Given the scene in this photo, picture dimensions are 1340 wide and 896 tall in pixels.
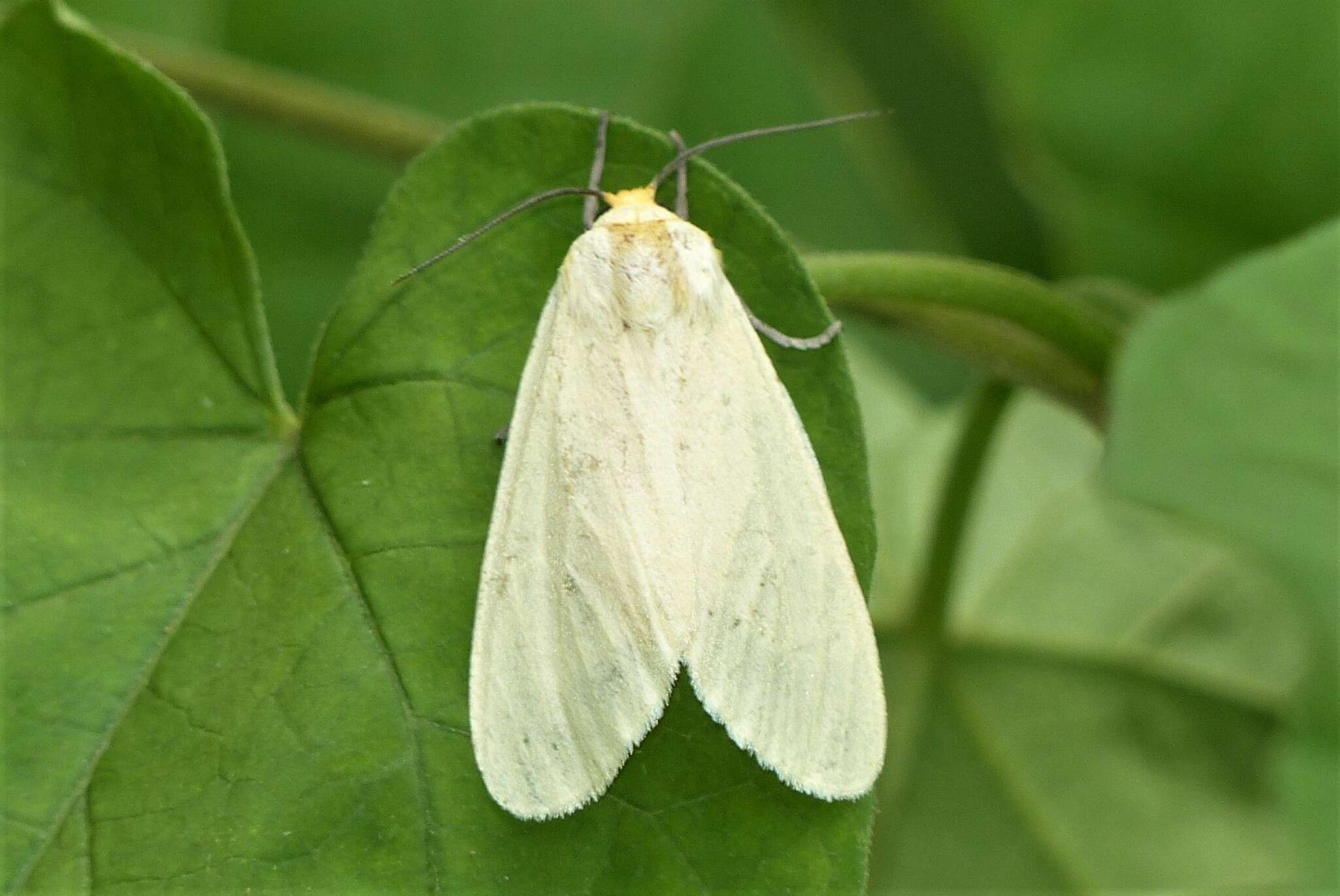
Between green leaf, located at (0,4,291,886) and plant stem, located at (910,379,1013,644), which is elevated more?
green leaf, located at (0,4,291,886)

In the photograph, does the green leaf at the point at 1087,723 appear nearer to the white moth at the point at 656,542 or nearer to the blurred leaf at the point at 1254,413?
the blurred leaf at the point at 1254,413

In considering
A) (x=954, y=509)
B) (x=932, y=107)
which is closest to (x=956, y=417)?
(x=954, y=509)

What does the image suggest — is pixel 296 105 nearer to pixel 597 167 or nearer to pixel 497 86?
pixel 597 167

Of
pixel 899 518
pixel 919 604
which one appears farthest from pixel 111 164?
pixel 899 518

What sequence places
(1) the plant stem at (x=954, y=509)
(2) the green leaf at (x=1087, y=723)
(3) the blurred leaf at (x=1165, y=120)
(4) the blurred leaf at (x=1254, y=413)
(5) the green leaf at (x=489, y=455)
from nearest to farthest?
(5) the green leaf at (x=489, y=455), (4) the blurred leaf at (x=1254, y=413), (1) the plant stem at (x=954, y=509), (2) the green leaf at (x=1087, y=723), (3) the blurred leaf at (x=1165, y=120)

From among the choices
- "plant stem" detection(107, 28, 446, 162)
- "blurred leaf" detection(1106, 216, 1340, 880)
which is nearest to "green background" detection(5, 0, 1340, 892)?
"blurred leaf" detection(1106, 216, 1340, 880)

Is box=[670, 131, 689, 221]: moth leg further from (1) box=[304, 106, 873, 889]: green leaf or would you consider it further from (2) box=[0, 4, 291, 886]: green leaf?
(2) box=[0, 4, 291, 886]: green leaf

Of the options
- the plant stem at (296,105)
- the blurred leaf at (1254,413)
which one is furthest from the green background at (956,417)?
the plant stem at (296,105)
